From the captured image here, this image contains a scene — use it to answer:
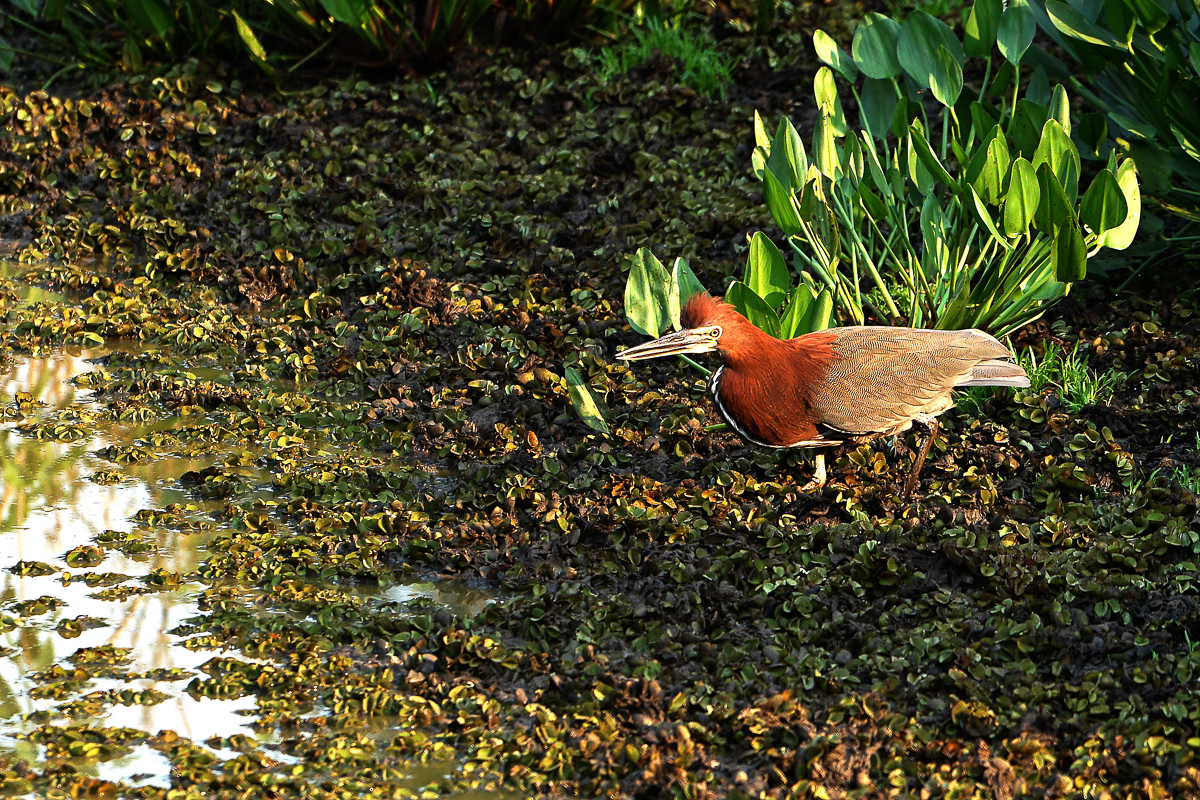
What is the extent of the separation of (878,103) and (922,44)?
40cm

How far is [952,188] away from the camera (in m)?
4.38

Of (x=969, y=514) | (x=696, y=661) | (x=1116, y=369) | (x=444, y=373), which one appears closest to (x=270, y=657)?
(x=696, y=661)

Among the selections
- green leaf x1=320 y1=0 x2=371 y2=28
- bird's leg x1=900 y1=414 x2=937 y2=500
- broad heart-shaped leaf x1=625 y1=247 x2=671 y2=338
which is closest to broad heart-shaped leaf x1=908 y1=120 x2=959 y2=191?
bird's leg x1=900 y1=414 x2=937 y2=500

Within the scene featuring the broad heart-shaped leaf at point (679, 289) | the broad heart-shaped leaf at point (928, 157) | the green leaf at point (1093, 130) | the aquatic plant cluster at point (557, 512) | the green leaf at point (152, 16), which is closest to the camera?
the aquatic plant cluster at point (557, 512)

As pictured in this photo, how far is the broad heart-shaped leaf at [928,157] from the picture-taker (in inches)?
168

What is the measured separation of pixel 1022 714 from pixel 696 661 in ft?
2.87

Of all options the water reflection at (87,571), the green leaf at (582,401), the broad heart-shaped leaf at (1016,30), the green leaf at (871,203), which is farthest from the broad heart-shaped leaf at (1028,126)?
the water reflection at (87,571)

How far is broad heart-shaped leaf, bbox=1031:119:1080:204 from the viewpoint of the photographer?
4164 mm

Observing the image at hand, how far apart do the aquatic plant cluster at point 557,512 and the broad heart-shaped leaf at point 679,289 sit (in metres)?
0.47

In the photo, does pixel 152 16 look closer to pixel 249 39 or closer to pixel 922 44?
pixel 249 39

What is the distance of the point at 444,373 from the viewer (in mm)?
5223

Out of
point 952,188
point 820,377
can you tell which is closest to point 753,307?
point 820,377

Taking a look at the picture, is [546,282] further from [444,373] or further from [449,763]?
[449,763]

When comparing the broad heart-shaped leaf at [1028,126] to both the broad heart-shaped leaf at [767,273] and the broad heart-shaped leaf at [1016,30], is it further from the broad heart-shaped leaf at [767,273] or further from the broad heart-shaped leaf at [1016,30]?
the broad heart-shaped leaf at [767,273]
